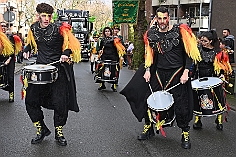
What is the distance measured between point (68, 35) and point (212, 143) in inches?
105

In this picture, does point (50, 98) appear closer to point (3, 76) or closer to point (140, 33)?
point (3, 76)

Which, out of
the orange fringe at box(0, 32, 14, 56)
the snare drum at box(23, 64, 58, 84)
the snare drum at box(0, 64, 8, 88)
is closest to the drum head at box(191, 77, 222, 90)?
the snare drum at box(23, 64, 58, 84)

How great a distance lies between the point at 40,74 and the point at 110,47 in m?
5.71

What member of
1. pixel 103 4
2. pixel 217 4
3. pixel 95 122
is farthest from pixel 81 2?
pixel 95 122

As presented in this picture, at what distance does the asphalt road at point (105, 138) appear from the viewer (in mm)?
5117

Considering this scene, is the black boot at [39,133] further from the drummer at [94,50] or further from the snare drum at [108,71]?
the drummer at [94,50]

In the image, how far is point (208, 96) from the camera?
606cm

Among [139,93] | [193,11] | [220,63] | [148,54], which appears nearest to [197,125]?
[220,63]

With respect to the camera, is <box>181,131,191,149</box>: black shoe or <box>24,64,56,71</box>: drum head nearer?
<box>24,64,56,71</box>: drum head

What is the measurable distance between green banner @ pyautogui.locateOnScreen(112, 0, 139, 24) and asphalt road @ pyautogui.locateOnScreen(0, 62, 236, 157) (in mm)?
12433

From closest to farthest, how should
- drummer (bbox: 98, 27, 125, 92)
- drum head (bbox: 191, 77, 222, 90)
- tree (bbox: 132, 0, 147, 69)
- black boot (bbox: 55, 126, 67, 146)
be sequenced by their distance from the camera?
black boot (bbox: 55, 126, 67, 146) < drum head (bbox: 191, 77, 222, 90) < drummer (bbox: 98, 27, 125, 92) < tree (bbox: 132, 0, 147, 69)

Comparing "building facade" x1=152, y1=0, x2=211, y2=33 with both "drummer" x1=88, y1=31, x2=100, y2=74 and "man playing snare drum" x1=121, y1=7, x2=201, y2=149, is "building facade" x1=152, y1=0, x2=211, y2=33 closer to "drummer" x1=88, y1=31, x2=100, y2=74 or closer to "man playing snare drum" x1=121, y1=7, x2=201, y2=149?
"drummer" x1=88, y1=31, x2=100, y2=74

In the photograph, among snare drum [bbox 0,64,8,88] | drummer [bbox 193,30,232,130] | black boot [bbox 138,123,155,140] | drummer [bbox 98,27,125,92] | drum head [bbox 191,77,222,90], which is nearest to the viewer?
black boot [bbox 138,123,155,140]

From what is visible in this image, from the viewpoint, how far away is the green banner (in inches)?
783
